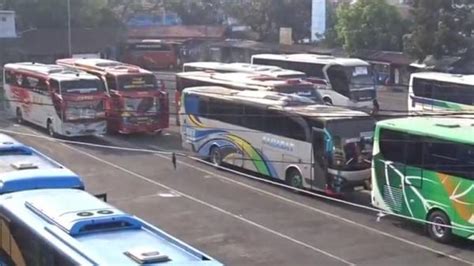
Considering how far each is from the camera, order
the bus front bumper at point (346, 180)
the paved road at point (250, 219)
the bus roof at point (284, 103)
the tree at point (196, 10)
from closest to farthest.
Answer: the paved road at point (250, 219) < the bus front bumper at point (346, 180) < the bus roof at point (284, 103) < the tree at point (196, 10)

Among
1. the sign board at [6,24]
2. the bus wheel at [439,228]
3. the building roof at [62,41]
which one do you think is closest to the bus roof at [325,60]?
the bus wheel at [439,228]

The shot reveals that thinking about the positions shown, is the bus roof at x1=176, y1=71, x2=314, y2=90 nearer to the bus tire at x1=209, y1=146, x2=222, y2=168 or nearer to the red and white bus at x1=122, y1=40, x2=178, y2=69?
the bus tire at x1=209, y1=146, x2=222, y2=168

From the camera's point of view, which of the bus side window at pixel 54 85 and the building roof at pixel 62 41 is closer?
the bus side window at pixel 54 85

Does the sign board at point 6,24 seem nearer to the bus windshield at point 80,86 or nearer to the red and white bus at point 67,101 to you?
the red and white bus at point 67,101

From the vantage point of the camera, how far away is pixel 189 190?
17.3m

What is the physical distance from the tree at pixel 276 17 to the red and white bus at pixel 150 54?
22.2ft

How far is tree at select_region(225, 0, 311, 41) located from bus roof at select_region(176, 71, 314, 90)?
1057 inches

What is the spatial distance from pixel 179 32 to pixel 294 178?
3696cm

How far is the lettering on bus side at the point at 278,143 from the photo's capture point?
17042mm

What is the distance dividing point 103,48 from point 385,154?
33.3 meters

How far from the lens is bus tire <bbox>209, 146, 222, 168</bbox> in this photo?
64.2 ft

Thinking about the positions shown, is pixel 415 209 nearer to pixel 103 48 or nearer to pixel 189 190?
pixel 189 190

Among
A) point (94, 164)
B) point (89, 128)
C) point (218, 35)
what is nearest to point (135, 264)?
point (94, 164)

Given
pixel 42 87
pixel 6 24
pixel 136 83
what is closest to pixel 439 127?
pixel 136 83
